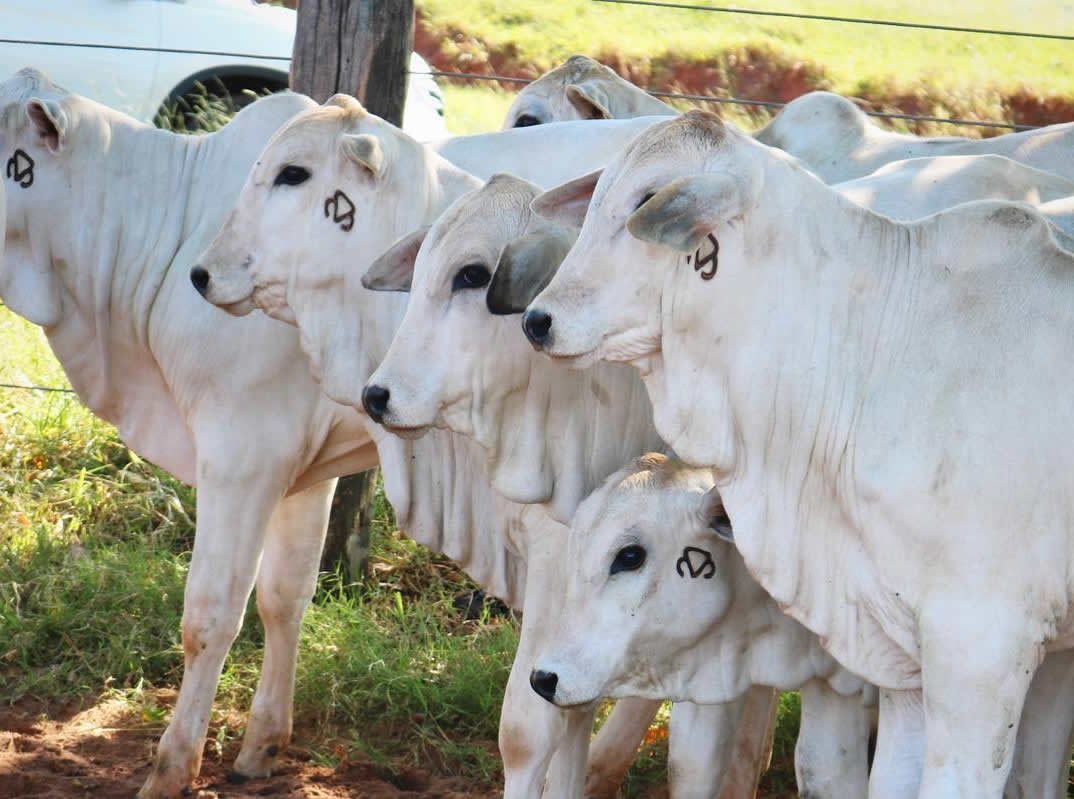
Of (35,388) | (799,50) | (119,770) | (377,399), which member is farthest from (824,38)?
(377,399)

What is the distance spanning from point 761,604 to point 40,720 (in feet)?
7.33

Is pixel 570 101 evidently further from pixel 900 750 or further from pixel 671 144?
pixel 900 750

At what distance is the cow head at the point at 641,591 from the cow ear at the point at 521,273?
380 mm

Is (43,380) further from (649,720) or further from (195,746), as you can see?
(649,720)

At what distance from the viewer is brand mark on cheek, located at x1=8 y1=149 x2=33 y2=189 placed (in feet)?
13.3

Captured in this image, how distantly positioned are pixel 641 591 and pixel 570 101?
215cm

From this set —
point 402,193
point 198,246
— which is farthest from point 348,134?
point 198,246

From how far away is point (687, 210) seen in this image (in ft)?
8.32

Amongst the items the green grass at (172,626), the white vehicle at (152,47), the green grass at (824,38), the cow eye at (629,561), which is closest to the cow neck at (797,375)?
the cow eye at (629,561)

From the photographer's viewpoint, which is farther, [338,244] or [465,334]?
[338,244]

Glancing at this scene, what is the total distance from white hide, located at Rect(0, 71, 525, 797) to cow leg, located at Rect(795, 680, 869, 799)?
1.19 m

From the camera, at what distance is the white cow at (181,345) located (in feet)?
12.9

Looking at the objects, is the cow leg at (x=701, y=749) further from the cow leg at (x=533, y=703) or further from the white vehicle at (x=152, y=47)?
the white vehicle at (x=152, y=47)

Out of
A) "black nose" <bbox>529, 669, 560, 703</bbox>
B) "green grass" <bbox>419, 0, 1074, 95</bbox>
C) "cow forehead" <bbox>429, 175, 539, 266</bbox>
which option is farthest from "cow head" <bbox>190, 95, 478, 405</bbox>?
"green grass" <bbox>419, 0, 1074, 95</bbox>
